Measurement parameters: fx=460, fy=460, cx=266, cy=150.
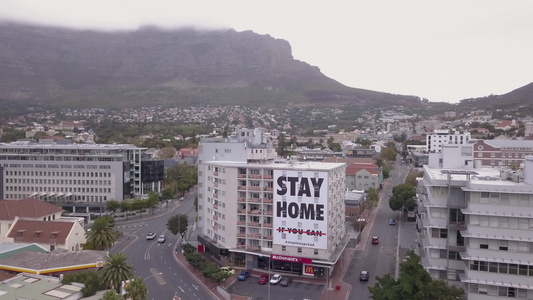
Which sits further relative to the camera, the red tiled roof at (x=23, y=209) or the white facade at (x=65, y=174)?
the white facade at (x=65, y=174)

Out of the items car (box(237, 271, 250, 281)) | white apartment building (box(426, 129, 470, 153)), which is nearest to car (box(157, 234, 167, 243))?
car (box(237, 271, 250, 281))

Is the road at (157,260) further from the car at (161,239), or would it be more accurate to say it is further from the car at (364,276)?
the car at (364,276)

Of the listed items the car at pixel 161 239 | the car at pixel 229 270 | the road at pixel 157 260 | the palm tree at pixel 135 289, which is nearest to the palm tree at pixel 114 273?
the palm tree at pixel 135 289

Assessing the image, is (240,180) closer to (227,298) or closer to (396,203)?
(227,298)

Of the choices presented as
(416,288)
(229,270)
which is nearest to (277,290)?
(229,270)

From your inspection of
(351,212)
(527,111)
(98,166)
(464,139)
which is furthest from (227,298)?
(527,111)

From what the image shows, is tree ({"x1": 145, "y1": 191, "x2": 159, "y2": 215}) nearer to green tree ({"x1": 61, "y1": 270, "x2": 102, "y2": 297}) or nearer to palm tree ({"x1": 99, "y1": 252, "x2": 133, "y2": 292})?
palm tree ({"x1": 99, "y1": 252, "x2": 133, "y2": 292})
